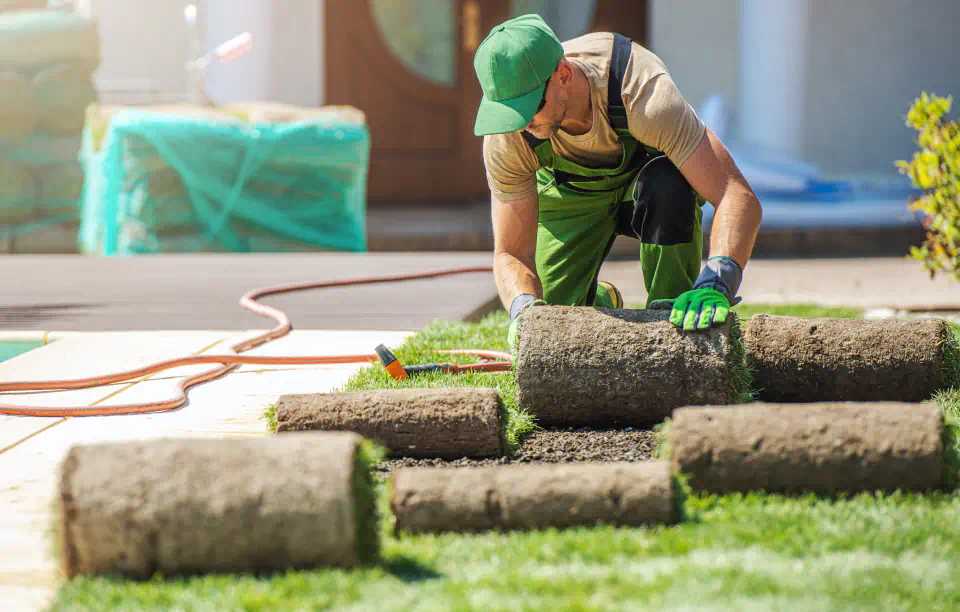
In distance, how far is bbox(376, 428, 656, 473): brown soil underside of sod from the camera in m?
2.40

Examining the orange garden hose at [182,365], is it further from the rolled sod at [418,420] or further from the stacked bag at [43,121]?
the stacked bag at [43,121]

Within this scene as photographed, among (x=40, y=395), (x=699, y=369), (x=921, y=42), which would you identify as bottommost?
(x=40, y=395)

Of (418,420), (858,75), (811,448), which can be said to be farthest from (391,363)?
(858,75)

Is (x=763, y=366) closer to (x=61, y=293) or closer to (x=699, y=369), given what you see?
(x=699, y=369)

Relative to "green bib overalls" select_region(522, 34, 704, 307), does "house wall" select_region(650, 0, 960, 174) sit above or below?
above

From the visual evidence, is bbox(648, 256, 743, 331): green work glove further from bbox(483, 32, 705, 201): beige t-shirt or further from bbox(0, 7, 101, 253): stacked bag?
bbox(0, 7, 101, 253): stacked bag

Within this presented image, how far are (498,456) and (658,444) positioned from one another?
38 cm

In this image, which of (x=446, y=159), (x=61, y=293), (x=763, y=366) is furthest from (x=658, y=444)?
(x=446, y=159)

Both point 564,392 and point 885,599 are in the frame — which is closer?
point 885,599

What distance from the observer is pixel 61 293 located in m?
5.17

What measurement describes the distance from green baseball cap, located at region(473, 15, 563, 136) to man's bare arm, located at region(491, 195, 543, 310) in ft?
1.60

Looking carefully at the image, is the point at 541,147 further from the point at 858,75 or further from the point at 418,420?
the point at 858,75

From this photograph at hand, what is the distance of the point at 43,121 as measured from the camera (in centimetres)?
977

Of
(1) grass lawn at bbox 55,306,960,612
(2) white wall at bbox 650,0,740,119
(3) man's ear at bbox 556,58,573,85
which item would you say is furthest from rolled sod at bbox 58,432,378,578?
(2) white wall at bbox 650,0,740,119
